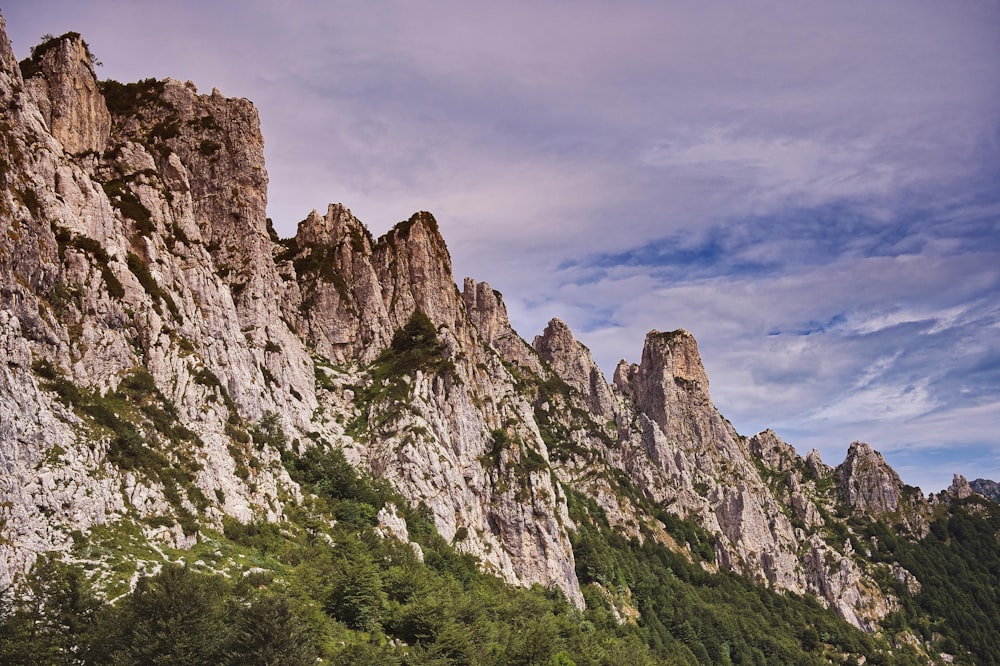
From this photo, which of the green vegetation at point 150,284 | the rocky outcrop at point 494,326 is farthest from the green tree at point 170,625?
the rocky outcrop at point 494,326

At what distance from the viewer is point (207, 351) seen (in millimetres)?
66875

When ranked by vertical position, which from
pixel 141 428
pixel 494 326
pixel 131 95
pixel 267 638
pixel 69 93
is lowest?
pixel 267 638

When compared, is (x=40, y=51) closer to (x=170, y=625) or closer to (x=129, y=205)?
A: (x=129, y=205)

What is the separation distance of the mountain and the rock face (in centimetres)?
28

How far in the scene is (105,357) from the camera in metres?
52.9

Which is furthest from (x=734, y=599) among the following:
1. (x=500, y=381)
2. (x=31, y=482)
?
(x=31, y=482)

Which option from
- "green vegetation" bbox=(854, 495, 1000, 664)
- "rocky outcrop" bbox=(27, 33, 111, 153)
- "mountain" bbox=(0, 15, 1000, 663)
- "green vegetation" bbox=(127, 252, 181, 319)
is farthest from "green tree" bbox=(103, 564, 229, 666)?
"green vegetation" bbox=(854, 495, 1000, 664)

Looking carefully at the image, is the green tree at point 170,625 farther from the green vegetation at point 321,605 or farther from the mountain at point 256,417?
the mountain at point 256,417

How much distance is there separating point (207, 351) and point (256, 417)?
8.69 m

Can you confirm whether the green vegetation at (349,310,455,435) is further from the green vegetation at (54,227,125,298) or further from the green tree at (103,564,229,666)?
the green tree at (103,564,229,666)

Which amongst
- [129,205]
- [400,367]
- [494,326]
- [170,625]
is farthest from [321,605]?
[494,326]

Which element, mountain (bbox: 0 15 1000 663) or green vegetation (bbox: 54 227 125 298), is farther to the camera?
green vegetation (bbox: 54 227 125 298)

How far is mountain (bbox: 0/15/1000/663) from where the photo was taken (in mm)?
43719

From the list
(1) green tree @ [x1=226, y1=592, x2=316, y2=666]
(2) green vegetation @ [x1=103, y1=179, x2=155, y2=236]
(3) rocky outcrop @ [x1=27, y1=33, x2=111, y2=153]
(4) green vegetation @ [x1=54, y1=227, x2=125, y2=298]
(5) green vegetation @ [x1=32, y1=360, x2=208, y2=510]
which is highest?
(3) rocky outcrop @ [x1=27, y1=33, x2=111, y2=153]
